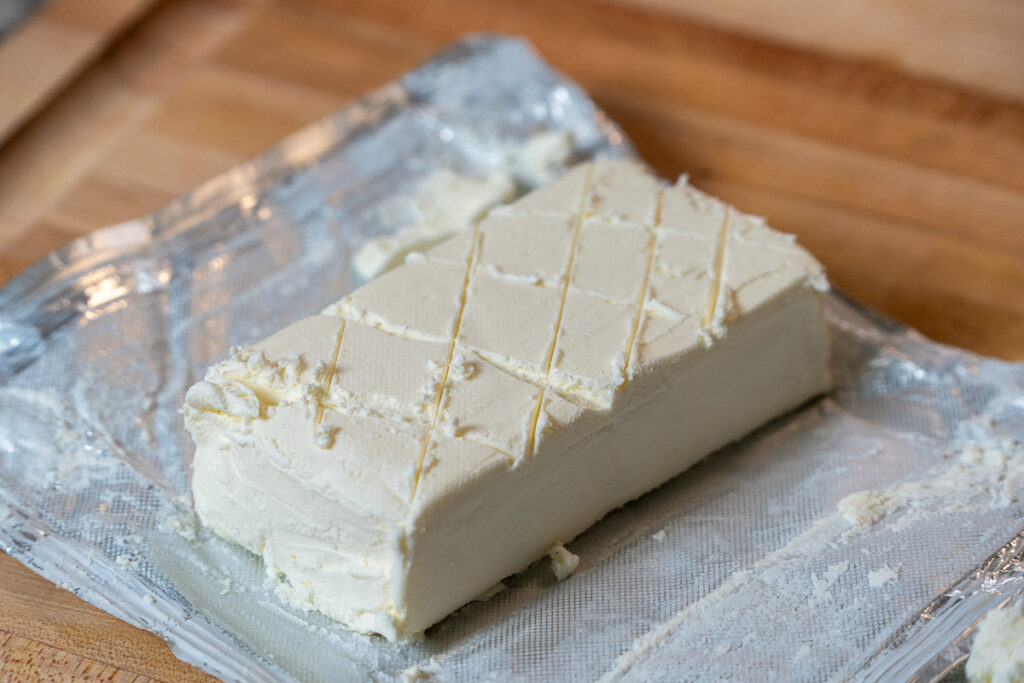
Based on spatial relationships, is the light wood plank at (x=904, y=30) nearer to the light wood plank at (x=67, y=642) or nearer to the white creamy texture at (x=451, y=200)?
the white creamy texture at (x=451, y=200)

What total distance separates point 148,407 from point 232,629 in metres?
0.76

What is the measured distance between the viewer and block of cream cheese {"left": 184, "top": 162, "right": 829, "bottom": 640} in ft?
7.20

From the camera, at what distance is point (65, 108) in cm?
371

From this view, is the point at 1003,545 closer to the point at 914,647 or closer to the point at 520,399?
the point at 914,647

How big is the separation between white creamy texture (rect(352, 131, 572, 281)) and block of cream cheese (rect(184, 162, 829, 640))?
1.31 ft

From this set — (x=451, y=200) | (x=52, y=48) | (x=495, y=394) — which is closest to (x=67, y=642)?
(x=495, y=394)

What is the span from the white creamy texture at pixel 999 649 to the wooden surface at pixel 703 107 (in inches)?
43.4

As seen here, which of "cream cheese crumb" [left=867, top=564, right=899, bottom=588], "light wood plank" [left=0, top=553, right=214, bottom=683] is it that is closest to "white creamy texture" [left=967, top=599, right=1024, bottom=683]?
"cream cheese crumb" [left=867, top=564, right=899, bottom=588]

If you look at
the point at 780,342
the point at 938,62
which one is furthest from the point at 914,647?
the point at 938,62

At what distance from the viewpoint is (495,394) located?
2.32 metres

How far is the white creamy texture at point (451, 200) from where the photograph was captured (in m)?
3.10

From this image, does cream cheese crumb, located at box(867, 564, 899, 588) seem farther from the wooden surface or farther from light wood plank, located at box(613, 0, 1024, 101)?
light wood plank, located at box(613, 0, 1024, 101)

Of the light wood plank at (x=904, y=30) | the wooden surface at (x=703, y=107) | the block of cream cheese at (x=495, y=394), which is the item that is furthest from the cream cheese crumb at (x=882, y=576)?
the light wood plank at (x=904, y=30)

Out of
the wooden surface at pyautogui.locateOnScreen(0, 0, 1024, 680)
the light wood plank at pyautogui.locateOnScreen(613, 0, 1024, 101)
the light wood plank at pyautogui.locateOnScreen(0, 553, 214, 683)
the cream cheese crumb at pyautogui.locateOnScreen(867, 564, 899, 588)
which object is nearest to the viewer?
the light wood plank at pyautogui.locateOnScreen(0, 553, 214, 683)
